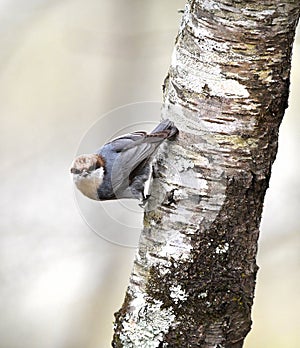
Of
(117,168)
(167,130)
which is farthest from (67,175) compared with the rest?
(167,130)

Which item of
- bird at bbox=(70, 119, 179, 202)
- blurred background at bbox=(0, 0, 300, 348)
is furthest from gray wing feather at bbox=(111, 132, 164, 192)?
blurred background at bbox=(0, 0, 300, 348)

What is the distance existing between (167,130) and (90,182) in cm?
16

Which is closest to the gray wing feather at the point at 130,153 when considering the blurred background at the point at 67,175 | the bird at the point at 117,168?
the bird at the point at 117,168

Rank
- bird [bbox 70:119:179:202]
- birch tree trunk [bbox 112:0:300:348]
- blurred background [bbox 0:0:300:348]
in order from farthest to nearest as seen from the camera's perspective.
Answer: blurred background [bbox 0:0:300:348] < bird [bbox 70:119:179:202] < birch tree trunk [bbox 112:0:300:348]

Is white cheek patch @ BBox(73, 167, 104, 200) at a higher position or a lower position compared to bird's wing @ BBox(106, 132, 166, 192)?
lower

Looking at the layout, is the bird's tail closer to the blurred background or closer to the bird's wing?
the bird's wing

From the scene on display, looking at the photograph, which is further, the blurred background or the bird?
the blurred background

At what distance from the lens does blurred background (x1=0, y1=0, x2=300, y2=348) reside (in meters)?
2.35

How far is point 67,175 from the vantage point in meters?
2.44

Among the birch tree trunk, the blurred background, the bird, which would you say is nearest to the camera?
the birch tree trunk

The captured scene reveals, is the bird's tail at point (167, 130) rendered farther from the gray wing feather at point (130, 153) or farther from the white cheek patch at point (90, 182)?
the white cheek patch at point (90, 182)

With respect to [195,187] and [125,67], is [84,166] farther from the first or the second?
[125,67]

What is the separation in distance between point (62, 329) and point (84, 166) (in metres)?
1.46

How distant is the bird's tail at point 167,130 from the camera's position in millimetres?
1014
